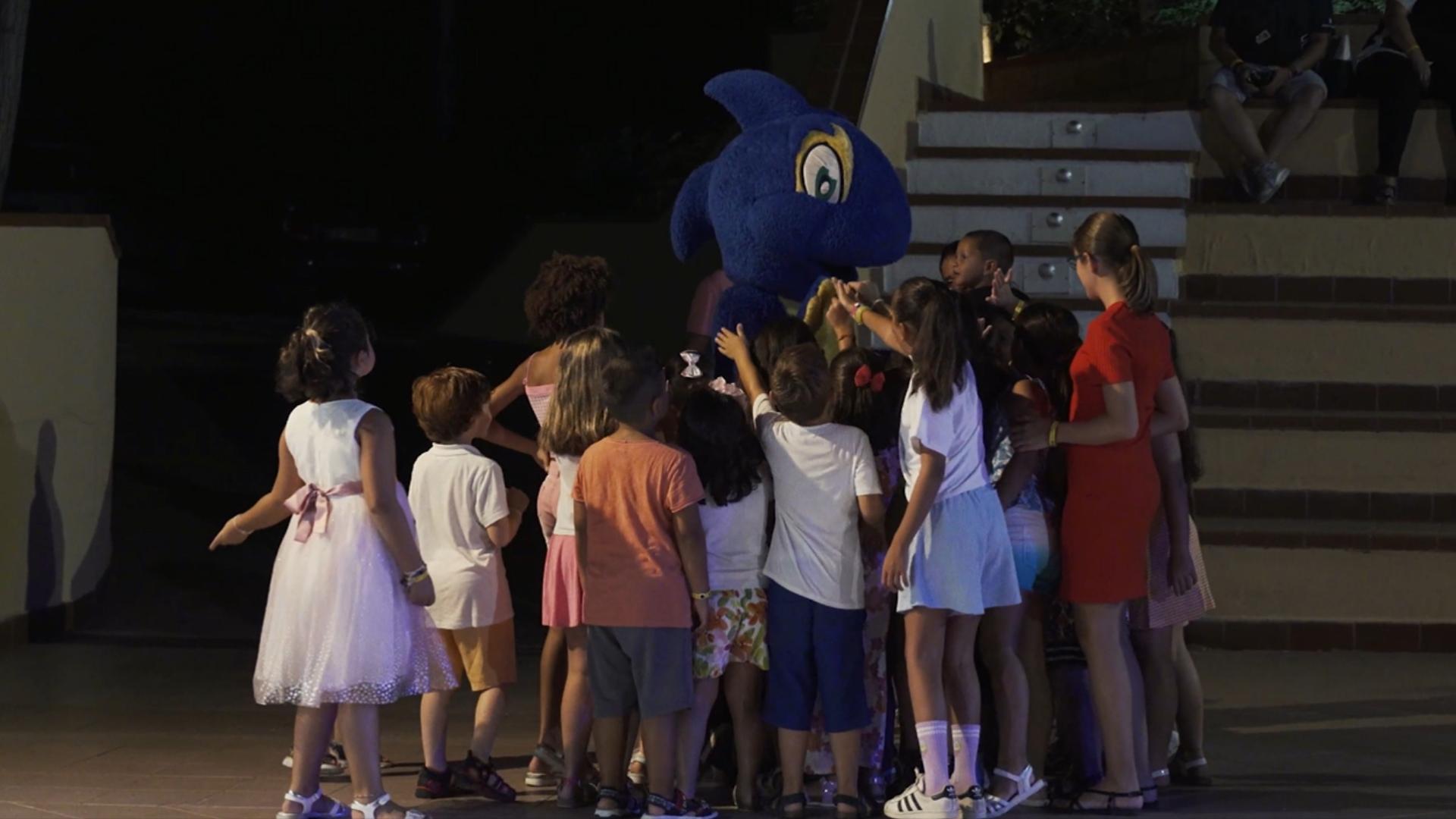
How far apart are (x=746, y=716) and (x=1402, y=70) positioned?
22.0ft

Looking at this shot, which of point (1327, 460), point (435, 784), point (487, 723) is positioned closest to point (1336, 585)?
point (1327, 460)

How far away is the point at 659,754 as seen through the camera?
5898mm

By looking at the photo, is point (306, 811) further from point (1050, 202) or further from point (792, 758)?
point (1050, 202)

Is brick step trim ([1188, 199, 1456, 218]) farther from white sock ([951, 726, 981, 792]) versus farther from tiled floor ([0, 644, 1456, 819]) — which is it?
white sock ([951, 726, 981, 792])

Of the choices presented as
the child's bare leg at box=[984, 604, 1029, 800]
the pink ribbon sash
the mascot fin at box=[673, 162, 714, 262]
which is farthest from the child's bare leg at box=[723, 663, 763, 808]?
the mascot fin at box=[673, 162, 714, 262]

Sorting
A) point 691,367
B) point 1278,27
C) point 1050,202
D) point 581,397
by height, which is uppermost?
point 1278,27

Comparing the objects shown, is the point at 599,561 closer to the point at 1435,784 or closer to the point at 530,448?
the point at 530,448

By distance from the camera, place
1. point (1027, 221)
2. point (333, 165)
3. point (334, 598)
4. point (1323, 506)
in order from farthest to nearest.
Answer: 1. point (333, 165)
2. point (1027, 221)
3. point (1323, 506)
4. point (334, 598)

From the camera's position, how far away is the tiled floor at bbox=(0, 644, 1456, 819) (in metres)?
6.26

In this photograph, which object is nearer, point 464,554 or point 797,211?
point 464,554

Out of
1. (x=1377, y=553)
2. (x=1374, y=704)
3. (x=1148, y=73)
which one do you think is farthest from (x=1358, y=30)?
(x=1374, y=704)

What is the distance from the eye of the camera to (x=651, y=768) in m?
5.91

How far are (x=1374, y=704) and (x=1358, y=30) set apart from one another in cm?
675

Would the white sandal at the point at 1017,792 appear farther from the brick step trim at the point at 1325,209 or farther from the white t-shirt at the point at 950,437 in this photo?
the brick step trim at the point at 1325,209
